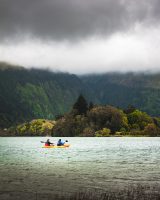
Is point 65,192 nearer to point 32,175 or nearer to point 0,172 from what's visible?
point 32,175

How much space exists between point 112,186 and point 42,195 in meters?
10.2

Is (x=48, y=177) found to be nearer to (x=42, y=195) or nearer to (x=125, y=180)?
(x=125, y=180)

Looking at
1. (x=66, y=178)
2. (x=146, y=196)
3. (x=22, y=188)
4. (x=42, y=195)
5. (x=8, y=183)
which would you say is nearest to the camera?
(x=146, y=196)

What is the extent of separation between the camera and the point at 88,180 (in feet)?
178

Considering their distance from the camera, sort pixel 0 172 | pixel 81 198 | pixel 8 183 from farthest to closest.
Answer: pixel 0 172, pixel 8 183, pixel 81 198

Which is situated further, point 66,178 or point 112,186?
point 66,178

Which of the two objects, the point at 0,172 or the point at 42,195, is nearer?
the point at 42,195

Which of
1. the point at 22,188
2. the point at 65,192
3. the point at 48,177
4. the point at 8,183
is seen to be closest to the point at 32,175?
the point at 48,177

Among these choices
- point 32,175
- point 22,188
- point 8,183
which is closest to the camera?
point 22,188

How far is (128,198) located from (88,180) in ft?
54.6

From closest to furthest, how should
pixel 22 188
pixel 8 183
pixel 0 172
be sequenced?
1. pixel 22 188
2. pixel 8 183
3. pixel 0 172

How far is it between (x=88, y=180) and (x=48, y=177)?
23.3 ft

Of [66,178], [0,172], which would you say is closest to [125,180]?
[66,178]

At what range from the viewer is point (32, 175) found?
60.9 m
